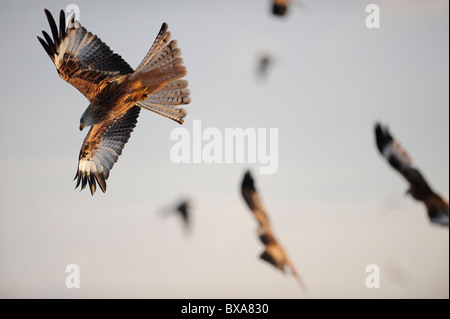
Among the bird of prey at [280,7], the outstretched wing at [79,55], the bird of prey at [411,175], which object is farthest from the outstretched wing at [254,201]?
the bird of prey at [280,7]

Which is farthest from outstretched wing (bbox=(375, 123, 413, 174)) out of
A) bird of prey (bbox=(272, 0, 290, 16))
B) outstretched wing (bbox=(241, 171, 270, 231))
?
bird of prey (bbox=(272, 0, 290, 16))

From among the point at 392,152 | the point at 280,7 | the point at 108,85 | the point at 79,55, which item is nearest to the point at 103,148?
the point at 108,85

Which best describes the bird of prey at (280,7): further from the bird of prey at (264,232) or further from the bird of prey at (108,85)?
the bird of prey at (264,232)

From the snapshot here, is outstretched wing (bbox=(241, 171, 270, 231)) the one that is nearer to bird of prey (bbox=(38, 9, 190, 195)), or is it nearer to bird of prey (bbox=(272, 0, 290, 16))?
bird of prey (bbox=(38, 9, 190, 195))

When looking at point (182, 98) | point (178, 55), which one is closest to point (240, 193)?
point (182, 98)

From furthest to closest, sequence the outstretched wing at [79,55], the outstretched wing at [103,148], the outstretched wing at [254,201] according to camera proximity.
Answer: the outstretched wing at [103,148]
the outstretched wing at [254,201]
the outstretched wing at [79,55]

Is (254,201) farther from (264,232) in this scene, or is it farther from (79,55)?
(79,55)
